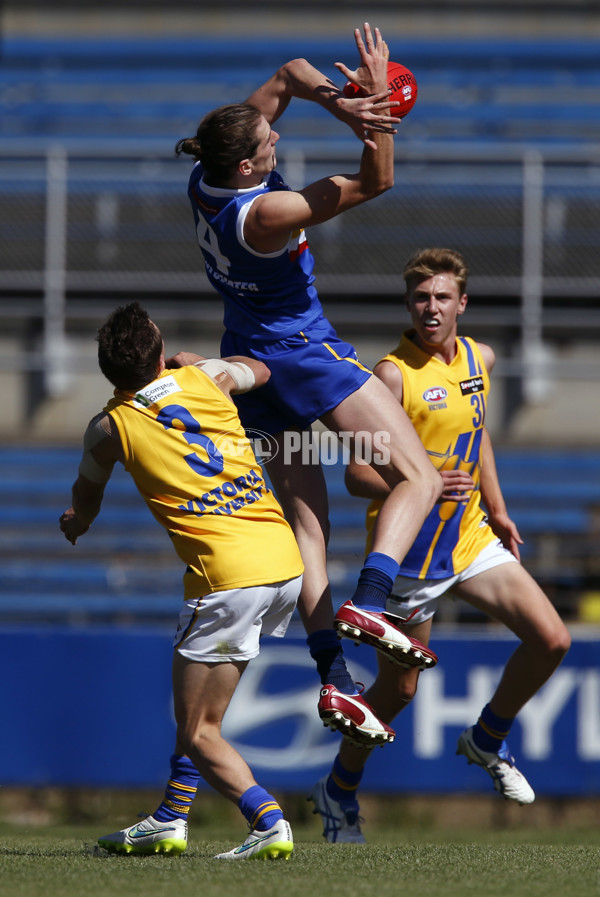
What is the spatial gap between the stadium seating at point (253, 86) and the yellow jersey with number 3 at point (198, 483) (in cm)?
877

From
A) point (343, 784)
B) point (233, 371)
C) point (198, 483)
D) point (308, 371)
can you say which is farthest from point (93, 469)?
point (343, 784)

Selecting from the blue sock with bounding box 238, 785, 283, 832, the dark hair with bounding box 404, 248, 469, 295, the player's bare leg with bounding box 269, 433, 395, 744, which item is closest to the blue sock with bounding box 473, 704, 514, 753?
the player's bare leg with bounding box 269, 433, 395, 744

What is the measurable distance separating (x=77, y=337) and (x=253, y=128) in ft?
22.5

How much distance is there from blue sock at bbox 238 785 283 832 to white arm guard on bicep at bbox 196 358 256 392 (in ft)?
4.78

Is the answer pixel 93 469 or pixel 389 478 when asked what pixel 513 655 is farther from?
pixel 93 469

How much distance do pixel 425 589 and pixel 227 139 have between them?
86.5 inches

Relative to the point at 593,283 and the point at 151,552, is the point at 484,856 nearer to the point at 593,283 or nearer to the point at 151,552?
the point at 151,552

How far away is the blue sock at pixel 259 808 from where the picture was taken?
12.8 feet

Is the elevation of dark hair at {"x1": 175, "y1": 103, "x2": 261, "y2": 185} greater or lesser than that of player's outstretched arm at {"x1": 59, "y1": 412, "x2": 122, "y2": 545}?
greater

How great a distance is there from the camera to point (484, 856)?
4441 mm

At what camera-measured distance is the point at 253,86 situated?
12.8 m

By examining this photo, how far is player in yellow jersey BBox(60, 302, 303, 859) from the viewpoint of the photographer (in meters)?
3.90

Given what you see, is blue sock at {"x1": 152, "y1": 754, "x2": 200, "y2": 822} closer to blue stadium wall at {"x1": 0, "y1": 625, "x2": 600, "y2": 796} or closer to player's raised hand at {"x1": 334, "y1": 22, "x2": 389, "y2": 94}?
player's raised hand at {"x1": 334, "y1": 22, "x2": 389, "y2": 94}

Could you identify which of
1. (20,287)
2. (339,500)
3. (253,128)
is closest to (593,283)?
(339,500)
